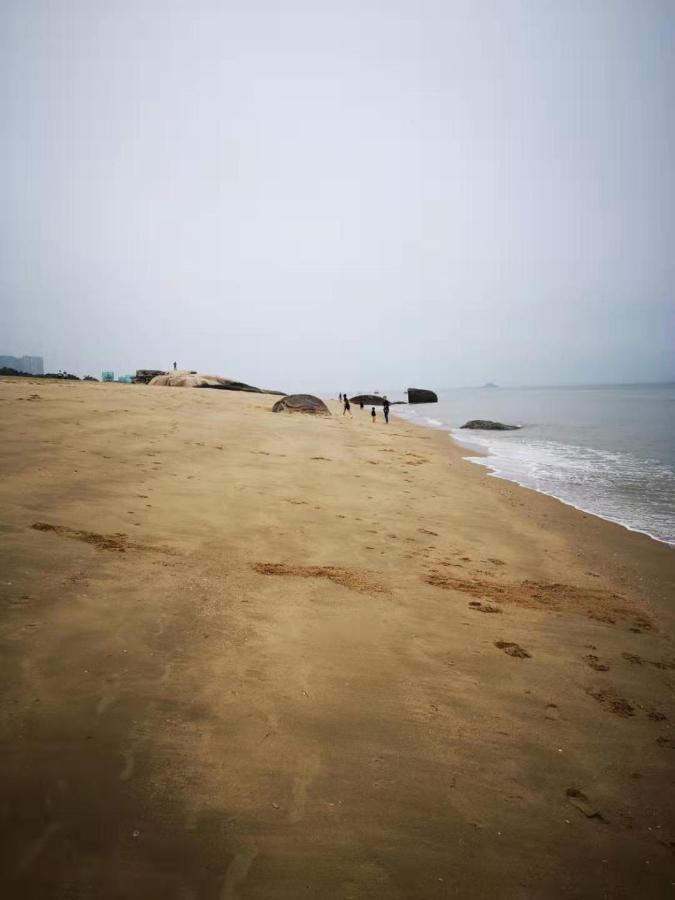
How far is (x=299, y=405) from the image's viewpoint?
28578 mm

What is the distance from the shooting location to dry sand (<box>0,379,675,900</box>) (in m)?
2.12

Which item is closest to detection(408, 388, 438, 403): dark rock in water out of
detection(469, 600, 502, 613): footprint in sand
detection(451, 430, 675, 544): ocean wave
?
detection(451, 430, 675, 544): ocean wave

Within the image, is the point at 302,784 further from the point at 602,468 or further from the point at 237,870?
the point at 602,468

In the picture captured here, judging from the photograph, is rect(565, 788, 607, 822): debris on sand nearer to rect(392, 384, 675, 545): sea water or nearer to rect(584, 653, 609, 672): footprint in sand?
rect(584, 653, 609, 672): footprint in sand

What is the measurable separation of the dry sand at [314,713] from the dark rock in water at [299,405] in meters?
21.0

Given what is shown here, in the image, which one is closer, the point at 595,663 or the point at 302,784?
the point at 302,784

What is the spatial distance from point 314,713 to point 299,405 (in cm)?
2601

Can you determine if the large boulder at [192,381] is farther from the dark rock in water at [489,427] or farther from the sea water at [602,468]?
the sea water at [602,468]

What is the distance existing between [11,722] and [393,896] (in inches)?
87.4

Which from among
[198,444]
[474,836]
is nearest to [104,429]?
[198,444]

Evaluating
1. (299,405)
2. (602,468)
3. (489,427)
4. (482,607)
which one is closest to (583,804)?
(482,607)

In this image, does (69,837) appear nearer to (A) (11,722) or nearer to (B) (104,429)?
(A) (11,722)

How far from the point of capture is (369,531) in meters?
7.26

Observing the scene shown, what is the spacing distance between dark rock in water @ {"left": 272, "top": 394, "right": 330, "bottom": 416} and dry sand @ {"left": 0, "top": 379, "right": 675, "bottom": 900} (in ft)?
68.8
